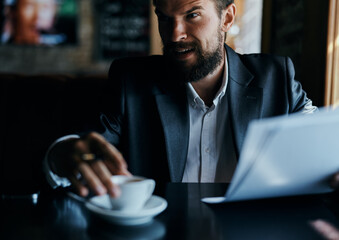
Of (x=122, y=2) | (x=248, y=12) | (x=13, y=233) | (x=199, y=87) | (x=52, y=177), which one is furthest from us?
(x=122, y=2)

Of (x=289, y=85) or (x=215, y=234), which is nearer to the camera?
(x=215, y=234)

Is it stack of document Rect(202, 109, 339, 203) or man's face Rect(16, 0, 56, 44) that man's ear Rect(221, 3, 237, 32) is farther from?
man's face Rect(16, 0, 56, 44)

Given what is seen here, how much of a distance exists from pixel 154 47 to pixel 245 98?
4.70m

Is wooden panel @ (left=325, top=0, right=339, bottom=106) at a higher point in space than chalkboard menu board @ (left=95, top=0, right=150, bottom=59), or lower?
lower

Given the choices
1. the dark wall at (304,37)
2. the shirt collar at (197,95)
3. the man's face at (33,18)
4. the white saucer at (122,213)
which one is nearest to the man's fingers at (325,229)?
the white saucer at (122,213)

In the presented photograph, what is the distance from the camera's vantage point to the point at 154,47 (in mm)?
5766

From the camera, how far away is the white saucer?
0.60 meters

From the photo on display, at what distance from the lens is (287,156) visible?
Result: 23.7 inches

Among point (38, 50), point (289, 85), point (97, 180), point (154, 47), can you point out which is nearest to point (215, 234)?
point (97, 180)

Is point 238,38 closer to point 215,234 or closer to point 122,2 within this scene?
point 122,2

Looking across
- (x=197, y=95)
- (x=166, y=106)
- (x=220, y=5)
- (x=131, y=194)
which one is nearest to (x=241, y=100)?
(x=197, y=95)

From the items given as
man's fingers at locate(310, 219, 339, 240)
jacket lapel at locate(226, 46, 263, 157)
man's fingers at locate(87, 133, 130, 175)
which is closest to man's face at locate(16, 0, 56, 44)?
jacket lapel at locate(226, 46, 263, 157)

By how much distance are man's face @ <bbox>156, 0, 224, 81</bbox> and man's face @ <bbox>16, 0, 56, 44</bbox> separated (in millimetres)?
4998

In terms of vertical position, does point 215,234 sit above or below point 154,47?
below
